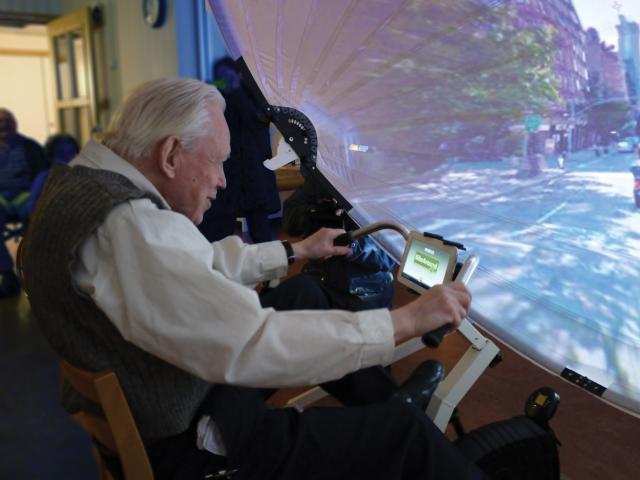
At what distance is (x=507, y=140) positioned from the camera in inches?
41.7

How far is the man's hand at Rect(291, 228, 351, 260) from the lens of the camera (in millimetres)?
1464

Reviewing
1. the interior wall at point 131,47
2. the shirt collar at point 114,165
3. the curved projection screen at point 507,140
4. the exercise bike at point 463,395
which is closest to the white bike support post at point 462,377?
the exercise bike at point 463,395

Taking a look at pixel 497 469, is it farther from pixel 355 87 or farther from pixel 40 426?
pixel 40 426

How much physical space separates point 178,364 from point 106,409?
0.12 m

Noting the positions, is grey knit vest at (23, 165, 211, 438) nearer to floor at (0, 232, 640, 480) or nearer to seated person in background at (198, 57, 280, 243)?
floor at (0, 232, 640, 480)

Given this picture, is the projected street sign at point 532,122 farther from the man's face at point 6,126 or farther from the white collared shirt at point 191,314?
the man's face at point 6,126

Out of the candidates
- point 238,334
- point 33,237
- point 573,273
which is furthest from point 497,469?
point 33,237

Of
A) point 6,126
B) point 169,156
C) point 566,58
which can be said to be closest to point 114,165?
point 169,156

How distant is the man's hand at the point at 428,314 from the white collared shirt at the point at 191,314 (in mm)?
75

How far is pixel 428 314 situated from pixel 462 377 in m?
0.45

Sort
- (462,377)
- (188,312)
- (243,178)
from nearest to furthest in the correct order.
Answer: (188,312), (462,377), (243,178)

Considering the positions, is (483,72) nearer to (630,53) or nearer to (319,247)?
(630,53)

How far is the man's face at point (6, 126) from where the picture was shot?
3.75m

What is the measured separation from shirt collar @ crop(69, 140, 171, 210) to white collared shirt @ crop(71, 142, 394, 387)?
0.35ft
